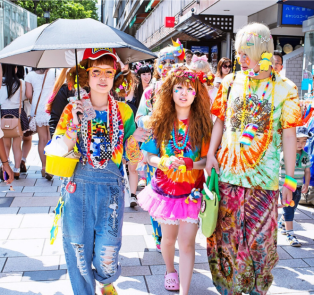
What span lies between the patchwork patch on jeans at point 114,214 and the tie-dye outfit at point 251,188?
73 centimetres

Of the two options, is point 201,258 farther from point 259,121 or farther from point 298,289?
point 259,121

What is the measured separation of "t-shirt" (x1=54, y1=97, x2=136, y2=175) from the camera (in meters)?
2.58

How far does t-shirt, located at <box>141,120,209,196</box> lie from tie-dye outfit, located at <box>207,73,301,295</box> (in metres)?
0.24

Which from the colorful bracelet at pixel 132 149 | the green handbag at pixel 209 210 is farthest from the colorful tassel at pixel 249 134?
the colorful bracelet at pixel 132 149

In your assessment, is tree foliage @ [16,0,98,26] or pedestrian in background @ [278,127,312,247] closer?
pedestrian in background @ [278,127,312,247]

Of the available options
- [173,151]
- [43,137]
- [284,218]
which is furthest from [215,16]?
[173,151]

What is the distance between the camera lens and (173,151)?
2.95m

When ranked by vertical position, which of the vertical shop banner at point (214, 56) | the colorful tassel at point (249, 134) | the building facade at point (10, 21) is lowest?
the colorful tassel at point (249, 134)

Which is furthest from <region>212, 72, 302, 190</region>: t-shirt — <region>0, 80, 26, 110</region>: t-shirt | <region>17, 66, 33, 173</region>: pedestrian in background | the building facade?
the building facade

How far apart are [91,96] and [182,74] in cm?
71

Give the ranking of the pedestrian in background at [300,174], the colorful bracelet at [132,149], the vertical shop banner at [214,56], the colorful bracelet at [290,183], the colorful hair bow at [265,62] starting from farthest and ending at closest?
the vertical shop banner at [214,56], the pedestrian in background at [300,174], the colorful bracelet at [132,149], the colorful bracelet at [290,183], the colorful hair bow at [265,62]

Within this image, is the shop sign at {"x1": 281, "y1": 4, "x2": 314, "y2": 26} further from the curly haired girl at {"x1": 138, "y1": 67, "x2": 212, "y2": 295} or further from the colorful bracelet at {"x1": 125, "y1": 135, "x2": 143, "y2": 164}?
the colorful bracelet at {"x1": 125, "y1": 135, "x2": 143, "y2": 164}

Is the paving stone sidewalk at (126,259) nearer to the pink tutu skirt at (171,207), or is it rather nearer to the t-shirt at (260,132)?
the pink tutu skirt at (171,207)

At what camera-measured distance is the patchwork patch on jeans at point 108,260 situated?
260 cm
